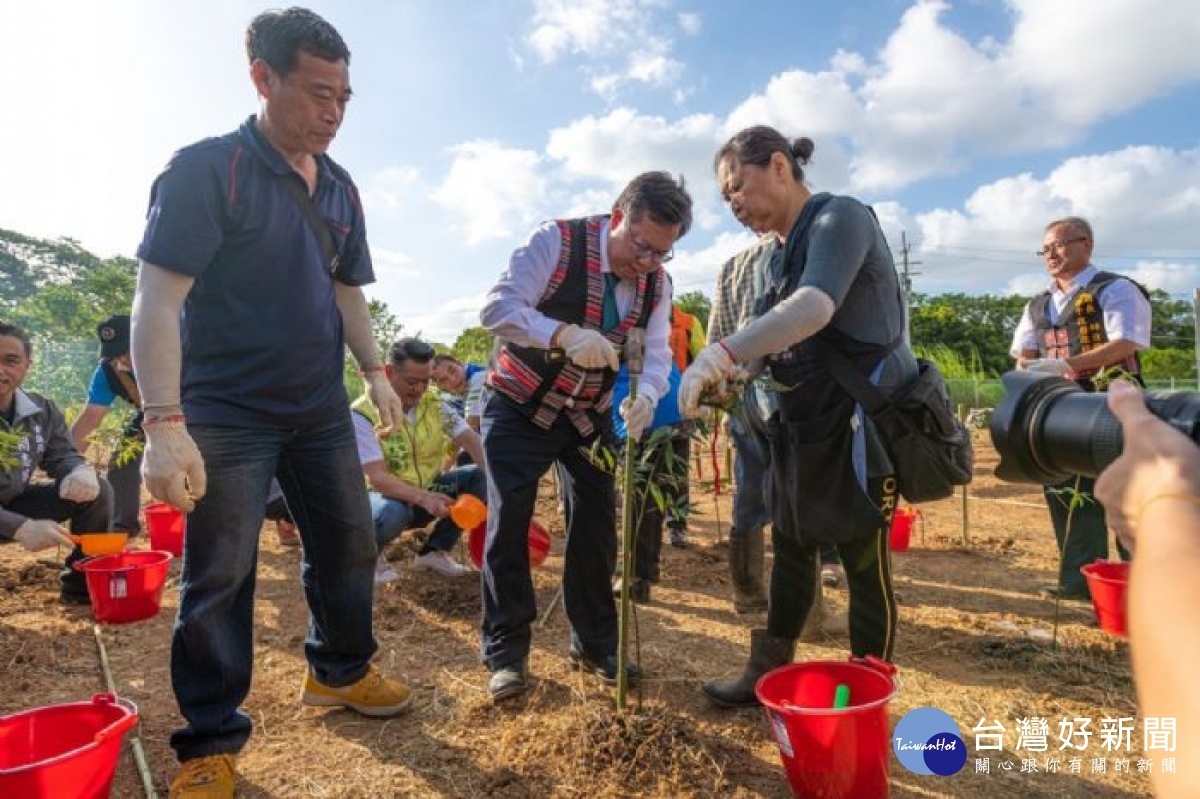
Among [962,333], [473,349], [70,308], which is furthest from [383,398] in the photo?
[962,333]

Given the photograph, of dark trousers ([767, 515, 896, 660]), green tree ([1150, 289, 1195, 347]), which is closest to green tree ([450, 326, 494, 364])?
dark trousers ([767, 515, 896, 660])

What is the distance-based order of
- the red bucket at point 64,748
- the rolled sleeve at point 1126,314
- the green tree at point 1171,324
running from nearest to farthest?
the red bucket at point 64,748 → the rolled sleeve at point 1126,314 → the green tree at point 1171,324

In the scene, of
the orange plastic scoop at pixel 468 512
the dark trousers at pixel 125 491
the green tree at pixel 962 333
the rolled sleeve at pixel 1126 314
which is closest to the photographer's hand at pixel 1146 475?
the orange plastic scoop at pixel 468 512

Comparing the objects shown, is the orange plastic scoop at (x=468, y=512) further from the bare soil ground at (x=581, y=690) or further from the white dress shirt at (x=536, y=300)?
the white dress shirt at (x=536, y=300)

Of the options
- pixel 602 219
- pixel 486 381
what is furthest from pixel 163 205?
pixel 602 219

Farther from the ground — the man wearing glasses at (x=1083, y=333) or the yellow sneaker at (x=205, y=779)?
the man wearing glasses at (x=1083, y=333)

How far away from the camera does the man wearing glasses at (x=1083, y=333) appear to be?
3750mm

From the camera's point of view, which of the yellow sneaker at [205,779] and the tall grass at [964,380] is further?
the tall grass at [964,380]

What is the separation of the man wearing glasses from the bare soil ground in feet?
1.05

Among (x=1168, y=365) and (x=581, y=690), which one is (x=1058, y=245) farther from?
(x=1168, y=365)

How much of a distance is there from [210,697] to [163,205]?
1291 millimetres

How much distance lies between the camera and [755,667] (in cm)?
250

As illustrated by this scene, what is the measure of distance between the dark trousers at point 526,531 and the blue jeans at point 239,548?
47cm

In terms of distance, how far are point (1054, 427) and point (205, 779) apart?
84.0 inches
